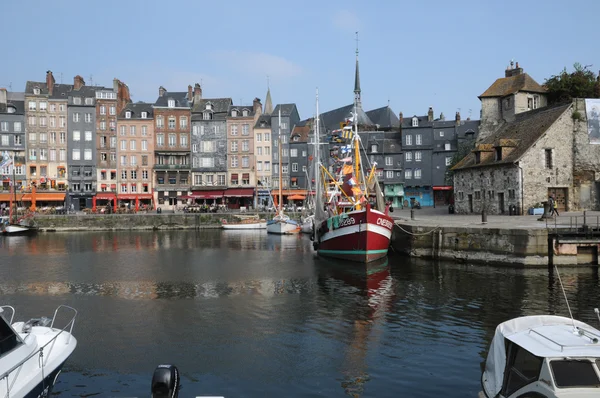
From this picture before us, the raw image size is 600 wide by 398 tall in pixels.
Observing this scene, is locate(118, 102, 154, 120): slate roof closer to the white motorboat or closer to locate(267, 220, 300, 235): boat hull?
locate(267, 220, 300, 235): boat hull

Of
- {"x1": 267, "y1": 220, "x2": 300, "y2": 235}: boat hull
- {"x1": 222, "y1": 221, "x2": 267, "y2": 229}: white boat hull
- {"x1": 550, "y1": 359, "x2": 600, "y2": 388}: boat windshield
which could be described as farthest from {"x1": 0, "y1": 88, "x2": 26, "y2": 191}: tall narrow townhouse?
{"x1": 550, "y1": 359, "x2": 600, "y2": 388}: boat windshield

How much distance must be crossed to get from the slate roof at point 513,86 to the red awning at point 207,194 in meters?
41.4

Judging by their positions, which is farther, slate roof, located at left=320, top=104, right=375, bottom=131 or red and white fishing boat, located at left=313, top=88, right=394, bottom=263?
slate roof, located at left=320, top=104, right=375, bottom=131

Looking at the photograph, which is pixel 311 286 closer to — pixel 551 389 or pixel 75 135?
pixel 551 389

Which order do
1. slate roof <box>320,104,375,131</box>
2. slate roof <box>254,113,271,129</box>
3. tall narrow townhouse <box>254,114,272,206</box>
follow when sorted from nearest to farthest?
tall narrow townhouse <box>254,114,272,206</box>, slate roof <box>254,113,271,129</box>, slate roof <box>320,104,375,131</box>

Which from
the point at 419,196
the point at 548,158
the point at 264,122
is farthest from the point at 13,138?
the point at 548,158

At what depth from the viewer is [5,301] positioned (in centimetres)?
2081

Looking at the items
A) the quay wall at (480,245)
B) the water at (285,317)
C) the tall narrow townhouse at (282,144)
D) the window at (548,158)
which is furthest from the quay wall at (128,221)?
the window at (548,158)

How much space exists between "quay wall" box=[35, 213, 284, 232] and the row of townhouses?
10.4m

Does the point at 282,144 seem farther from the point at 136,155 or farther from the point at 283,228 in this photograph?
the point at 283,228

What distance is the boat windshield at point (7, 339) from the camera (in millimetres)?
9094

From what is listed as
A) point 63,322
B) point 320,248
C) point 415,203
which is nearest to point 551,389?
point 63,322

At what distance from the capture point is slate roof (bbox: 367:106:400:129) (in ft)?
276

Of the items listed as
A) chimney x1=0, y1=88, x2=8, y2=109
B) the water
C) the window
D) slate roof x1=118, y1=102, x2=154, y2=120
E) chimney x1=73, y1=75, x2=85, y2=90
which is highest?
chimney x1=73, y1=75, x2=85, y2=90
